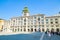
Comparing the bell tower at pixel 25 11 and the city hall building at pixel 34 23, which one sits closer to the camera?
the city hall building at pixel 34 23

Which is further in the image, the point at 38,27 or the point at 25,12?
the point at 25,12

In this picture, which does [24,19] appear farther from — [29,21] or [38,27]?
[38,27]

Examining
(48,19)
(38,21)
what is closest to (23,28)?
(38,21)

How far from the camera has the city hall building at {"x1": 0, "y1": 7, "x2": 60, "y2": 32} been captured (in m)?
69.2

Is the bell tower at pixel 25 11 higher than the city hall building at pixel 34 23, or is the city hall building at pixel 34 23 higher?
the bell tower at pixel 25 11

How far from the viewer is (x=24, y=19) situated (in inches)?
2940

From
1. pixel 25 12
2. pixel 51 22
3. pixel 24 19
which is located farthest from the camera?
pixel 25 12

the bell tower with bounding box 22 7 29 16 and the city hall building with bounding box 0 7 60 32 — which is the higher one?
the bell tower with bounding box 22 7 29 16

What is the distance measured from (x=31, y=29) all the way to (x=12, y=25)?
11.2 meters

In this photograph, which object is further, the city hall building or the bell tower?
the bell tower

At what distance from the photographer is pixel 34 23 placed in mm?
72312

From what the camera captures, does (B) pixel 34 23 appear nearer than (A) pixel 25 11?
Yes

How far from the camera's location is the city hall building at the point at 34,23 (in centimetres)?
6919

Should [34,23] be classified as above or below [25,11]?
below
